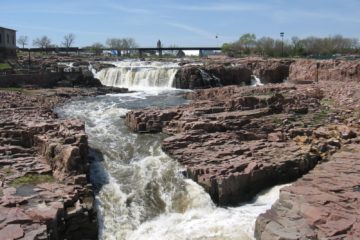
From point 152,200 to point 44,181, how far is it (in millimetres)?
3651

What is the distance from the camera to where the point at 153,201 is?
52.2 ft

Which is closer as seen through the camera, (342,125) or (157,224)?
(157,224)

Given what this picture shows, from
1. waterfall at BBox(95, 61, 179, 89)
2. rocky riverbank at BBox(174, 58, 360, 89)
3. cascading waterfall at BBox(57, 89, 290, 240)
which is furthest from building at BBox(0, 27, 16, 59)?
cascading waterfall at BBox(57, 89, 290, 240)

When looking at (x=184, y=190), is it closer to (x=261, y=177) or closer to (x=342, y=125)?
(x=261, y=177)

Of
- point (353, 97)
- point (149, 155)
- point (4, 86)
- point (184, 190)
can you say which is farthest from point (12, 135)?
point (4, 86)

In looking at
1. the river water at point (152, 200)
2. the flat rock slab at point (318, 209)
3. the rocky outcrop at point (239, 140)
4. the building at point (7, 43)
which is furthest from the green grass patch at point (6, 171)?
the building at point (7, 43)

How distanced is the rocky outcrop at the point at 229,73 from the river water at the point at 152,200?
20932mm

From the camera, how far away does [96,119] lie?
26.2 meters

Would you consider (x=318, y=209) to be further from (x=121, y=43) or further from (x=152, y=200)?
(x=121, y=43)

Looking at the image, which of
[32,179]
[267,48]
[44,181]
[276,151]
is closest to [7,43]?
[267,48]

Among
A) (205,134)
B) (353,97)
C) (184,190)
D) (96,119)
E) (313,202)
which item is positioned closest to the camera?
(313,202)

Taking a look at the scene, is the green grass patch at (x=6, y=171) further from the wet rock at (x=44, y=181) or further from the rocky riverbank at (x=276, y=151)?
the rocky riverbank at (x=276, y=151)

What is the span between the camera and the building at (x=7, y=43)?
56.4m

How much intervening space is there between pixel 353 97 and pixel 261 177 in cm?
1435
